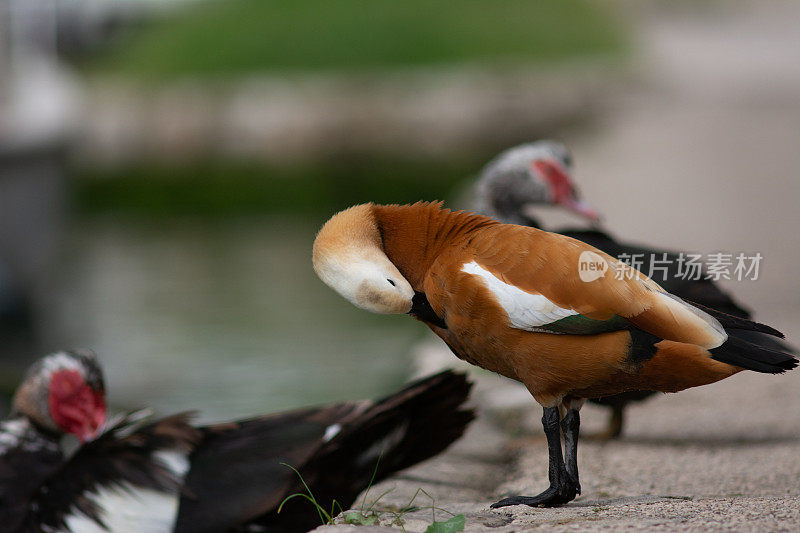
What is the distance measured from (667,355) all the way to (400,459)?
111cm

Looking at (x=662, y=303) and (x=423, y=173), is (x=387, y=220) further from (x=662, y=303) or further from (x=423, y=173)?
(x=423, y=173)

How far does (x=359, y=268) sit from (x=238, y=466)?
1128 millimetres

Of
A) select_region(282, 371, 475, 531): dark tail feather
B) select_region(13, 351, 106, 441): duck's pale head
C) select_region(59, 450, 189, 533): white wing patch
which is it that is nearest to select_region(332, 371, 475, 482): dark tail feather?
select_region(282, 371, 475, 531): dark tail feather

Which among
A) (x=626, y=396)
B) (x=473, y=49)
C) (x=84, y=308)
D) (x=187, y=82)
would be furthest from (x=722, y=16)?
(x=626, y=396)

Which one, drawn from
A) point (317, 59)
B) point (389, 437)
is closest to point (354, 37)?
point (317, 59)

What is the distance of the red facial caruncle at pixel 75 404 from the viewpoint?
391cm

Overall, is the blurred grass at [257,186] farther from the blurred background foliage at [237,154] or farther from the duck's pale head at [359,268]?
the duck's pale head at [359,268]

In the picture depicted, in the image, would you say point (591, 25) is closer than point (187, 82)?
No

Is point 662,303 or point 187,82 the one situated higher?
A: point 187,82

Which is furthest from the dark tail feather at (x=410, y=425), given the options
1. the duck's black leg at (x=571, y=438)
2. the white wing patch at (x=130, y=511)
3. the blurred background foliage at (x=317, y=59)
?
the blurred background foliage at (x=317, y=59)

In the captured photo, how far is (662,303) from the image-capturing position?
229 centimetres

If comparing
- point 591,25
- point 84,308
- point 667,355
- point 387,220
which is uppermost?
point 591,25

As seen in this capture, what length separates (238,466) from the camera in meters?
3.14

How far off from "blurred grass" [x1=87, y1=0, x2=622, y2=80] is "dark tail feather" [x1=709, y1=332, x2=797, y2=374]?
47.8ft
